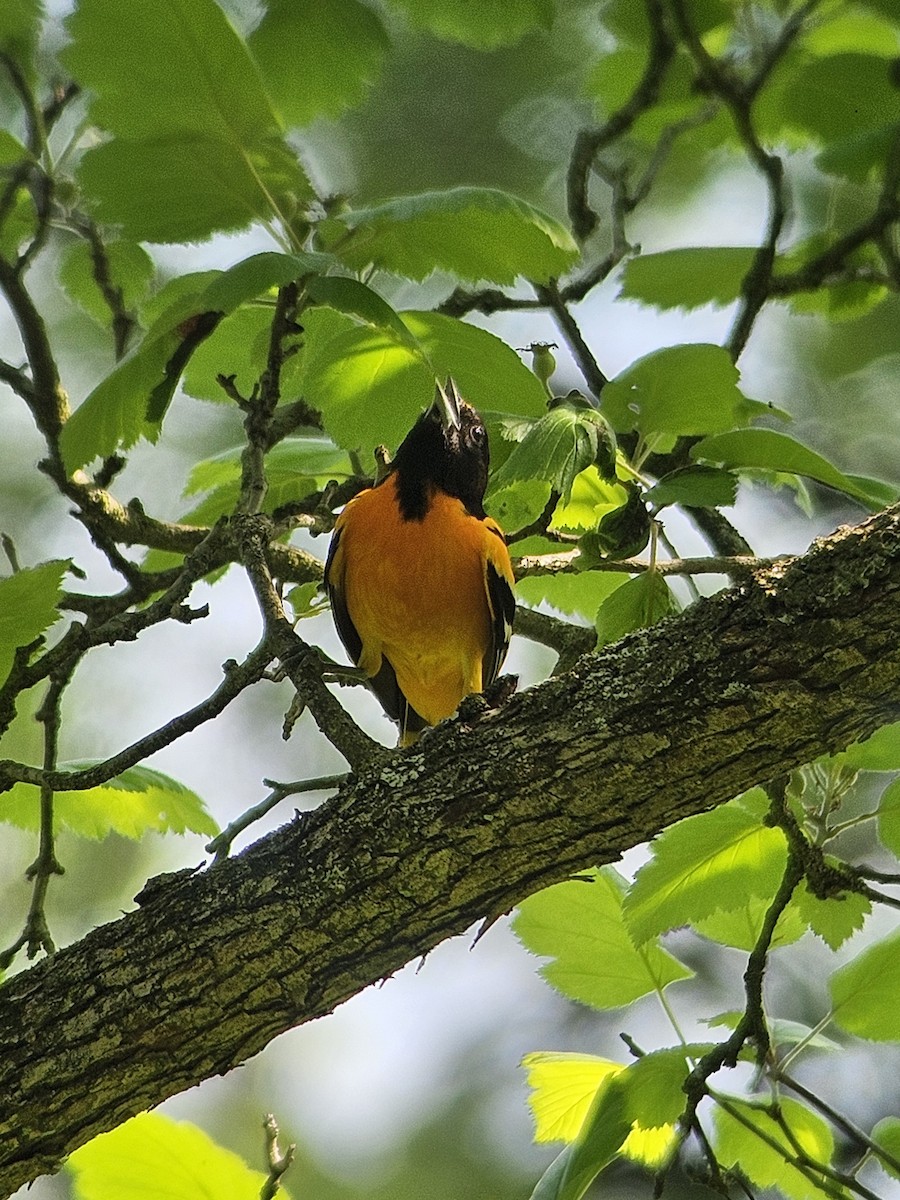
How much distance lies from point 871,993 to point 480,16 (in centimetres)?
206

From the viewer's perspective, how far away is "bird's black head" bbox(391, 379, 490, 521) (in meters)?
3.69

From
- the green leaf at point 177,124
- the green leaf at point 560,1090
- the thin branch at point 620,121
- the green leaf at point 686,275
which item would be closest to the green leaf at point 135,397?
the green leaf at point 177,124

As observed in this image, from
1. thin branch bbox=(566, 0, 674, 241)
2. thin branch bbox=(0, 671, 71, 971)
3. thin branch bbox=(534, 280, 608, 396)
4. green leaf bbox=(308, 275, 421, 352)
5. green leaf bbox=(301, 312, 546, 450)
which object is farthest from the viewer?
thin branch bbox=(534, 280, 608, 396)

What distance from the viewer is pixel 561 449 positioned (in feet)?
6.26

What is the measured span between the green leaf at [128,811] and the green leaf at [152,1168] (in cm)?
68

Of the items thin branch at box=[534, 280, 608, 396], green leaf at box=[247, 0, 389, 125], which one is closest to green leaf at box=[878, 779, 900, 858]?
thin branch at box=[534, 280, 608, 396]

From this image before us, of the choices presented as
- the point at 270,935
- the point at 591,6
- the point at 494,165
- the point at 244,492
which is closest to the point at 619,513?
the point at 244,492

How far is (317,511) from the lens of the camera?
3.10 metres

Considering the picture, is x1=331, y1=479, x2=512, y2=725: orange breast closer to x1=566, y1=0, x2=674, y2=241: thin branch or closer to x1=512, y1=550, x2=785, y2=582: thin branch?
x1=512, y1=550, x2=785, y2=582: thin branch

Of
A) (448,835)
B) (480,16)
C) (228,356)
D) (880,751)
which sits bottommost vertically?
(880,751)

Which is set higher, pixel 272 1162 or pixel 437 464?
pixel 437 464

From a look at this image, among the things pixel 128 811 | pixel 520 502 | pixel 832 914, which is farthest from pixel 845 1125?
pixel 128 811

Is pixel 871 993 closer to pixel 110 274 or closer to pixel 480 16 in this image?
pixel 480 16

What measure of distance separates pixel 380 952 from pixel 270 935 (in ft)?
0.63
